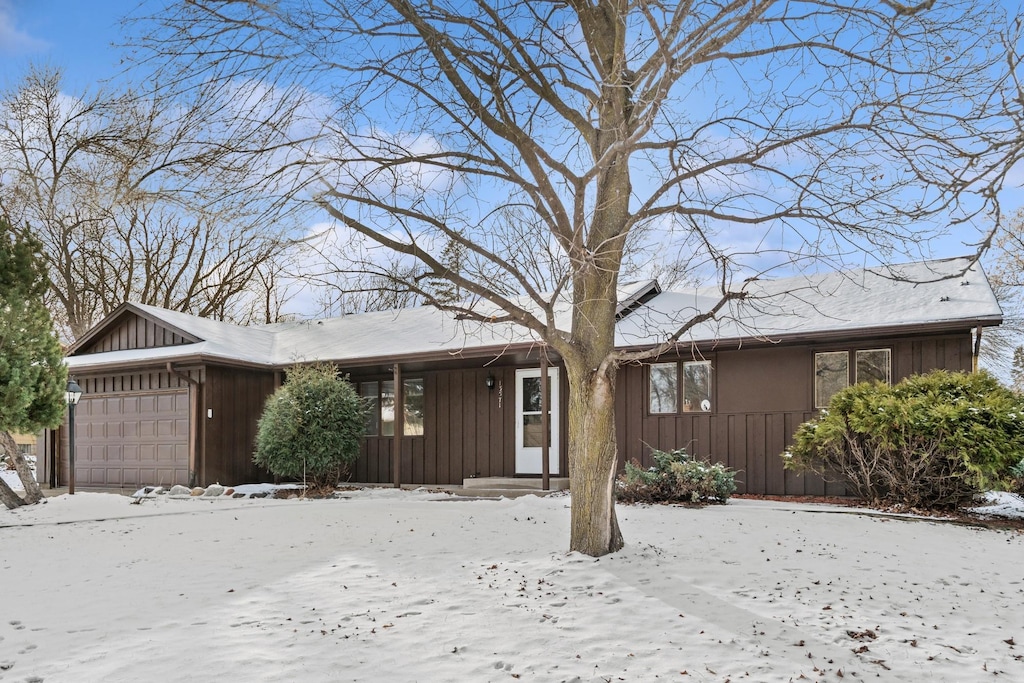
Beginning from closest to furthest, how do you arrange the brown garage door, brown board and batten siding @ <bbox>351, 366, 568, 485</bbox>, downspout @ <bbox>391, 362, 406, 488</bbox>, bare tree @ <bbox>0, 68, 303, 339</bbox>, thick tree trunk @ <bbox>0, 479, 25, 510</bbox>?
thick tree trunk @ <bbox>0, 479, 25, 510</bbox>, downspout @ <bbox>391, 362, 406, 488</bbox>, brown board and batten siding @ <bbox>351, 366, 568, 485</bbox>, the brown garage door, bare tree @ <bbox>0, 68, 303, 339</bbox>

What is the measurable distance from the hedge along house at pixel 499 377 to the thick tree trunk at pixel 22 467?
2.65 meters

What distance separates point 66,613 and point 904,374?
10.4 m

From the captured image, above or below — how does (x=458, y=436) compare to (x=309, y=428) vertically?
below

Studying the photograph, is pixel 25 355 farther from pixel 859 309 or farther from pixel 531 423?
pixel 859 309

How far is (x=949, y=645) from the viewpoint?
15.9 ft

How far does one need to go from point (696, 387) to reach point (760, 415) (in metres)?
1.10

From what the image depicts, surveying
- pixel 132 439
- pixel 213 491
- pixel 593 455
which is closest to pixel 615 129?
pixel 593 455

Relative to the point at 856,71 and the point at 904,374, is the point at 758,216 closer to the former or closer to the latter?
the point at 856,71

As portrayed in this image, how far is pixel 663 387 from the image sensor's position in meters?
13.1

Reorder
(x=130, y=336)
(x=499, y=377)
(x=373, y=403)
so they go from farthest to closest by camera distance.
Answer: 1. (x=130, y=336)
2. (x=373, y=403)
3. (x=499, y=377)

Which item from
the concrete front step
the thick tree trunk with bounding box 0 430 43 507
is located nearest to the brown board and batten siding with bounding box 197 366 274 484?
the thick tree trunk with bounding box 0 430 43 507

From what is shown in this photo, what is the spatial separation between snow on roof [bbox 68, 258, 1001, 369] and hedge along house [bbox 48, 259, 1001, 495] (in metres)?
0.05

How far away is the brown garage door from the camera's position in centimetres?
1485

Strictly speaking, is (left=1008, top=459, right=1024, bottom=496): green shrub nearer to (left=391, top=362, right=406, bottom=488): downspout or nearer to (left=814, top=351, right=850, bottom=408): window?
(left=814, top=351, right=850, bottom=408): window
